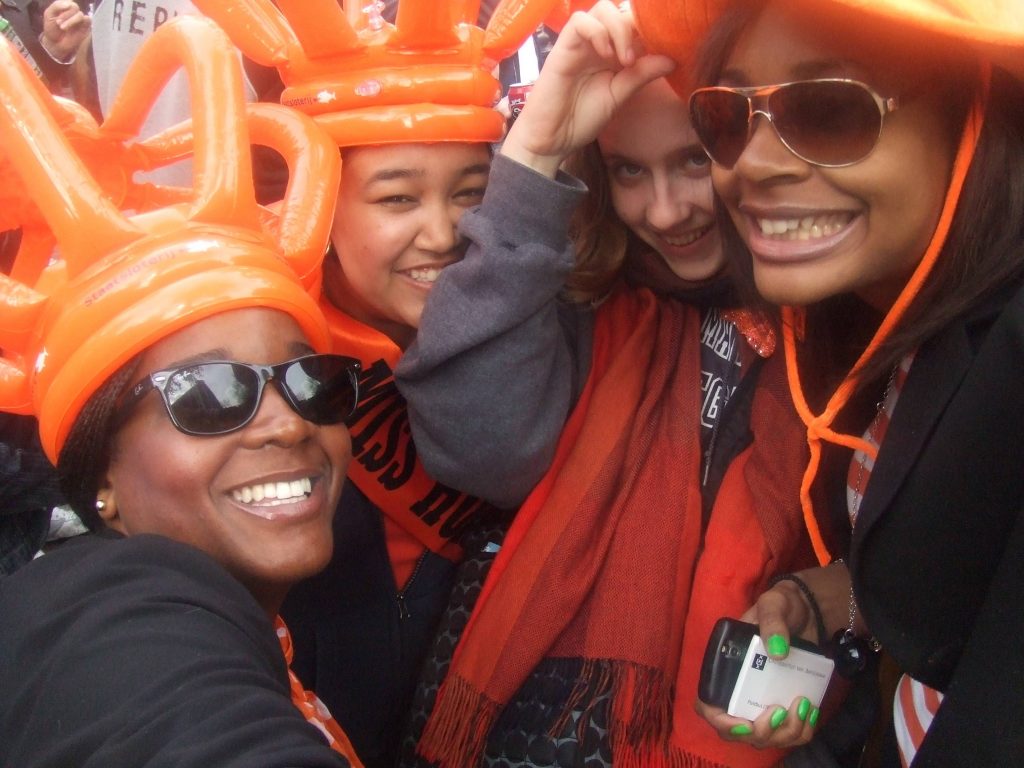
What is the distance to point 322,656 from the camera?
1.96m

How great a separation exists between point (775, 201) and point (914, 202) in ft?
0.65

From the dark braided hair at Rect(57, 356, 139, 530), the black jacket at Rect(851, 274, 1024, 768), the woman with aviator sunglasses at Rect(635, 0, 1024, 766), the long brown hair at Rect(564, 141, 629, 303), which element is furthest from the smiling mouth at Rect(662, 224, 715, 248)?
the dark braided hair at Rect(57, 356, 139, 530)

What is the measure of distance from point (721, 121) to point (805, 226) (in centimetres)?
21

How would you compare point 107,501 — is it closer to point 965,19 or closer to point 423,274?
point 423,274

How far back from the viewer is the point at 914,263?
1312mm

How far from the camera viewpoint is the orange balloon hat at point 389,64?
1.81 meters

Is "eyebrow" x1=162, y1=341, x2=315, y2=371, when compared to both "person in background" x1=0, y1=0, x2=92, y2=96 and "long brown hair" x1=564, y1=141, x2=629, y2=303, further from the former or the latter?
"person in background" x1=0, y1=0, x2=92, y2=96

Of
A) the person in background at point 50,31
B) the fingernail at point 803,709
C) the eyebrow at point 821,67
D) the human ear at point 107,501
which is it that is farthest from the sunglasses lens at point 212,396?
the person in background at point 50,31

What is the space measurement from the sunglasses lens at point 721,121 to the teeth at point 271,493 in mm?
864

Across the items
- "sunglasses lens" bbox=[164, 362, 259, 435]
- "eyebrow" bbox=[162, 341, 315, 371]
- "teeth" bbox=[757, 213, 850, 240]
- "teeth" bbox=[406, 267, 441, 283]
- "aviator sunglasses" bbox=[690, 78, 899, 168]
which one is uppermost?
"aviator sunglasses" bbox=[690, 78, 899, 168]

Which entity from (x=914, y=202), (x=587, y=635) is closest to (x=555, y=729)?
(x=587, y=635)

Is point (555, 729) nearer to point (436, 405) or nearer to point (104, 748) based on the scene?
point (436, 405)

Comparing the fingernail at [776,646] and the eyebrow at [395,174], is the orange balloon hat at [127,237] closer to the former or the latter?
the eyebrow at [395,174]

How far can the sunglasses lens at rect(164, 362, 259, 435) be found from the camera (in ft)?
4.18
